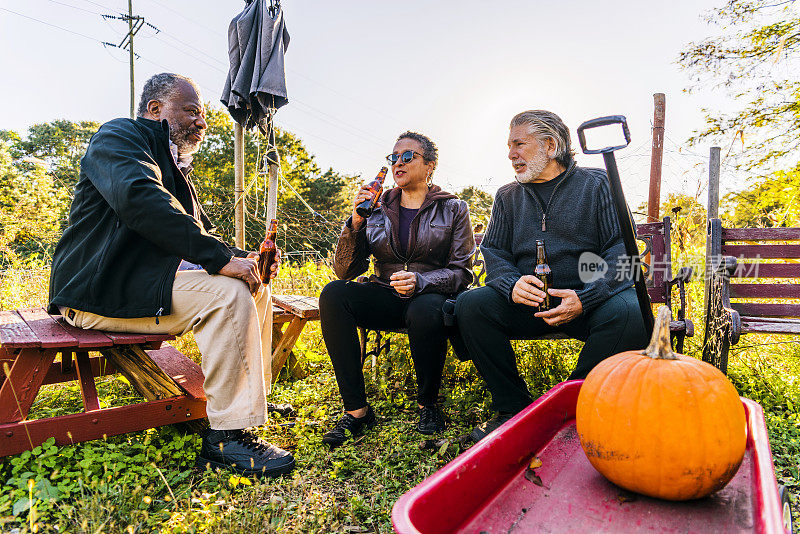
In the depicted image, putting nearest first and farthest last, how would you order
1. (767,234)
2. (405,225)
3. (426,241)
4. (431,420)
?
(431,420), (426,241), (405,225), (767,234)

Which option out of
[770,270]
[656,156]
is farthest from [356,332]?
[656,156]

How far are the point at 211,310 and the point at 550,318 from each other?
1.74 m

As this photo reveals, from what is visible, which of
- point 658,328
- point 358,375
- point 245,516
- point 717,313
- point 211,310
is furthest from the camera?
point 717,313

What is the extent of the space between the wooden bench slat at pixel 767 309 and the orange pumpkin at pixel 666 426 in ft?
9.93

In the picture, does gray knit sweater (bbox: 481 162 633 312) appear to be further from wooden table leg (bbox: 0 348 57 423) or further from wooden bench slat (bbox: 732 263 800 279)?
wooden table leg (bbox: 0 348 57 423)

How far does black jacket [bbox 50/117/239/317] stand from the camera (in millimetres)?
2314

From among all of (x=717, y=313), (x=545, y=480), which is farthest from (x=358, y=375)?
(x=717, y=313)

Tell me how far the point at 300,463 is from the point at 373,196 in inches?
64.9

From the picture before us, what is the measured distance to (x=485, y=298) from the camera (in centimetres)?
267

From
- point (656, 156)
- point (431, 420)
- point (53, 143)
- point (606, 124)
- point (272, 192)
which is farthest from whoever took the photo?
point (53, 143)

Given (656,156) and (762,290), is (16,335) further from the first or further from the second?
(656,156)

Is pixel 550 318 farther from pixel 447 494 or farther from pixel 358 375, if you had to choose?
pixel 447 494

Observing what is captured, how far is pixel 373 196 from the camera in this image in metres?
3.10

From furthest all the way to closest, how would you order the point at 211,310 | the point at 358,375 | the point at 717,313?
the point at 717,313
the point at 358,375
the point at 211,310
